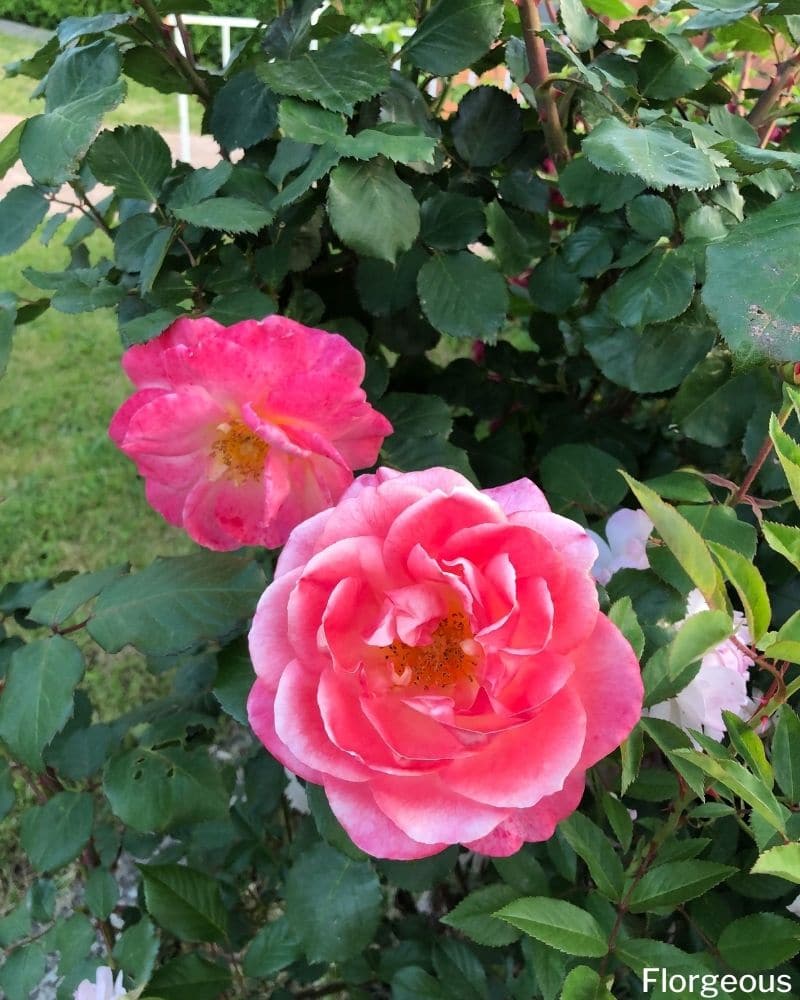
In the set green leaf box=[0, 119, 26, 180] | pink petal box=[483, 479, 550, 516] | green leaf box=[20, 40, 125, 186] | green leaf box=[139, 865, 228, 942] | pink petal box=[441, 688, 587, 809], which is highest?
green leaf box=[20, 40, 125, 186]

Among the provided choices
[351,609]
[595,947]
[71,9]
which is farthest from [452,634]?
[71,9]

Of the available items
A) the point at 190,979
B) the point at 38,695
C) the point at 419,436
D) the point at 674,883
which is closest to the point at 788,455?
the point at 674,883

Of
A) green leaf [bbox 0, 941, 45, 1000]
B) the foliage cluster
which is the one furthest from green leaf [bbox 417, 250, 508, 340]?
green leaf [bbox 0, 941, 45, 1000]

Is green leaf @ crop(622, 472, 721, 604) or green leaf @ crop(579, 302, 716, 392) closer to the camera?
green leaf @ crop(622, 472, 721, 604)

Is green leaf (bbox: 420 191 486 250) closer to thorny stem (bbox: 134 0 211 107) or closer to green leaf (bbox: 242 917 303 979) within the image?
thorny stem (bbox: 134 0 211 107)

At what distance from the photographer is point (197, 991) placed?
83 centimetres

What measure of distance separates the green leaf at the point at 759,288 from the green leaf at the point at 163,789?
642 mm

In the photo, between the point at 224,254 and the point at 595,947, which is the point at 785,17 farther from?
the point at 595,947

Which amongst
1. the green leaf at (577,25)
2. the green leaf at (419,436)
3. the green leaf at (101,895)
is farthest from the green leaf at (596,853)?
the green leaf at (577,25)

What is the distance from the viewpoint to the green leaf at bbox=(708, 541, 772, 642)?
0.49 m

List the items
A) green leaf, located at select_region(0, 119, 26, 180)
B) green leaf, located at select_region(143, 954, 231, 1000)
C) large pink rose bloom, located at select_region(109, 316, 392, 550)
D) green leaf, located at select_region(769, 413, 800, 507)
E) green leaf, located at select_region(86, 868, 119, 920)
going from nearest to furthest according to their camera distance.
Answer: green leaf, located at select_region(769, 413, 800, 507) < large pink rose bloom, located at select_region(109, 316, 392, 550) < green leaf, located at select_region(0, 119, 26, 180) < green leaf, located at select_region(143, 954, 231, 1000) < green leaf, located at select_region(86, 868, 119, 920)

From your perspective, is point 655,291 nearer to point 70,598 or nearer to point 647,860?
point 647,860

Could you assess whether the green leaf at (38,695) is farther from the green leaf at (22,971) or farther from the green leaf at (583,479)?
the green leaf at (583,479)

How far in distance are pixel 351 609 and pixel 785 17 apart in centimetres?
79
